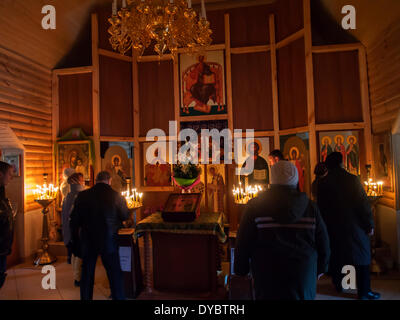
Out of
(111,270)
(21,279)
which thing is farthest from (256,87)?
(21,279)

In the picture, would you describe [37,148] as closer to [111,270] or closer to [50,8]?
[50,8]

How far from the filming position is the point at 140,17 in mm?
3566

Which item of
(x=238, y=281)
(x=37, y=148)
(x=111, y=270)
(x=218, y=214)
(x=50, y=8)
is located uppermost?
(x=50, y=8)

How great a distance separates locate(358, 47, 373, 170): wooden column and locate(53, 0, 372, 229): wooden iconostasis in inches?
0.8

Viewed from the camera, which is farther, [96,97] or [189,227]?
[96,97]

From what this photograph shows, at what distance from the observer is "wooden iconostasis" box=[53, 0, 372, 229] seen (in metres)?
5.33

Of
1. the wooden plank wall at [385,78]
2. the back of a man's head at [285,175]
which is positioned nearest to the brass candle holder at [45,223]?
the back of a man's head at [285,175]

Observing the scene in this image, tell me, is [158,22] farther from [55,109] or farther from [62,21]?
[55,109]

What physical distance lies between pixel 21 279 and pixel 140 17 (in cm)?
469

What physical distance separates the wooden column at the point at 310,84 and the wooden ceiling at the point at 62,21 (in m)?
0.57

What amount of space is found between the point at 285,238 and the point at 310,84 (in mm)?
4279

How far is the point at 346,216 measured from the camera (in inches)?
130

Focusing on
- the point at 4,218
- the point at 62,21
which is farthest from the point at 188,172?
the point at 62,21

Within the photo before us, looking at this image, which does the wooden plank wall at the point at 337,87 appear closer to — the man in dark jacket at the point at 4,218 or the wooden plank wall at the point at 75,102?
the wooden plank wall at the point at 75,102
